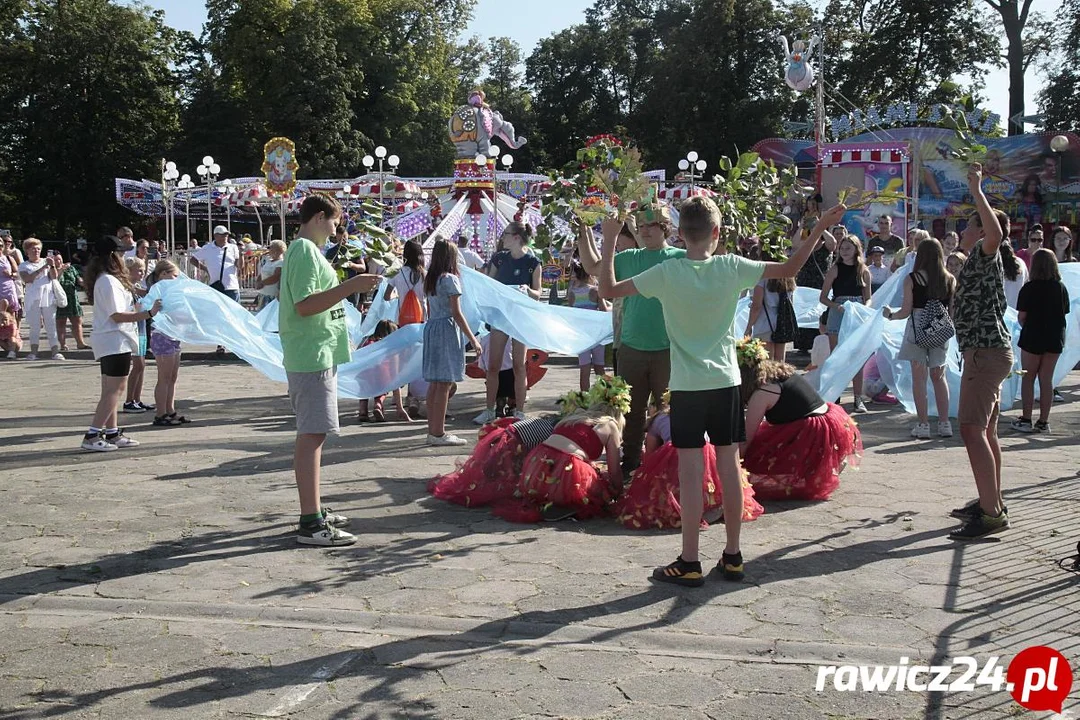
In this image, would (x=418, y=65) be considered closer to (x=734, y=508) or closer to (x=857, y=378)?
(x=857, y=378)

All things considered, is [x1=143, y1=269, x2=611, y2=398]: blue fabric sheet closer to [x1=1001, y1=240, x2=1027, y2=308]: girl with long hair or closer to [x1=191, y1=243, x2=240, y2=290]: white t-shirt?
[x1=1001, y1=240, x2=1027, y2=308]: girl with long hair

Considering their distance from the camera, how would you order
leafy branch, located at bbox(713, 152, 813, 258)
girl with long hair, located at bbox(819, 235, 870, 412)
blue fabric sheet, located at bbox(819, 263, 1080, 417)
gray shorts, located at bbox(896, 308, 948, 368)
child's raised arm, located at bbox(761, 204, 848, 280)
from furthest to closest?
girl with long hair, located at bbox(819, 235, 870, 412) < blue fabric sheet, located at bbox(819, 263, 1080, 417) < gray shorts, located at bbox(896, 308, 948, 368) < leafy branch, located at bbox(713, 152, 813, 258) < child's raised arm, located at bbox(761, 204, 848, 280)

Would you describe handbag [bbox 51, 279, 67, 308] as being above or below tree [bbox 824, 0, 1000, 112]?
below

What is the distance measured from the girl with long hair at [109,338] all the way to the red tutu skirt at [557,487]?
3731 mm

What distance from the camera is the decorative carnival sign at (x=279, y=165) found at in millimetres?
25812

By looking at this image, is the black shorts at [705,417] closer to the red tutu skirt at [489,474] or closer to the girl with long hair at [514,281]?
the red tutu skirt at [489,474]

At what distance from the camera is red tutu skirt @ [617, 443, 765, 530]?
5.73m

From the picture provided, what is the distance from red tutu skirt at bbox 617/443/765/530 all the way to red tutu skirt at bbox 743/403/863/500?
21.8 inches

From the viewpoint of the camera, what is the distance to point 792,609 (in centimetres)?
443

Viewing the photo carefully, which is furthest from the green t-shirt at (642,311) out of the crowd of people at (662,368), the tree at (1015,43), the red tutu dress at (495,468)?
the tree at (1015,43)

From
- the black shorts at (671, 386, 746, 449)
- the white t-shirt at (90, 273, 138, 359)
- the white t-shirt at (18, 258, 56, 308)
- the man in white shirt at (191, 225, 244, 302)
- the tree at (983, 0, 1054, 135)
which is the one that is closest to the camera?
the black shorts at (671, 386, 746, 449)

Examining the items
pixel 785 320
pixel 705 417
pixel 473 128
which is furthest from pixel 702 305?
pixel 473 128

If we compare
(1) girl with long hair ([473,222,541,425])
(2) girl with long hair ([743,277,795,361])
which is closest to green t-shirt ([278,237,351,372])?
(1) girl with long hair ([473,222,541,425])

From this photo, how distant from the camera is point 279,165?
2611cm
